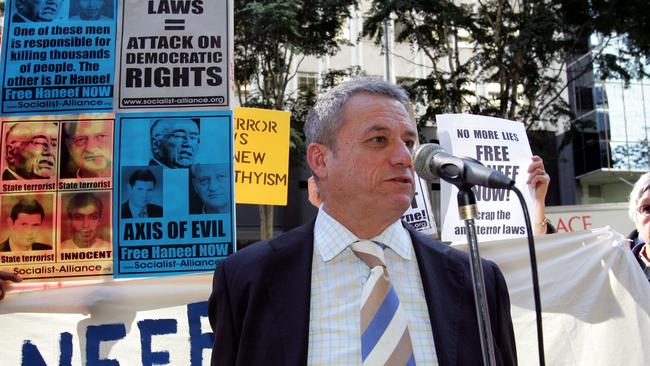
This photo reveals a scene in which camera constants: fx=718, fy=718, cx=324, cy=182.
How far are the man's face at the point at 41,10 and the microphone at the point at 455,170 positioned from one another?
6.50 ft

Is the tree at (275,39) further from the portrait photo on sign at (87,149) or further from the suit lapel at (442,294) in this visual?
the suit lapel at (442,294)

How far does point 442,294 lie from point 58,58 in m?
1.98

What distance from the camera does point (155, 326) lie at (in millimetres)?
2910

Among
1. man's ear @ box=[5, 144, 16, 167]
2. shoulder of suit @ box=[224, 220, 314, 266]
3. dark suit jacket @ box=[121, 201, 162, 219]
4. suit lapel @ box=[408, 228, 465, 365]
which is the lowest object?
suit lapel @ box=[408, 228, 465, 365]

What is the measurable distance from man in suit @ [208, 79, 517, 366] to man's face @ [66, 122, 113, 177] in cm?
104

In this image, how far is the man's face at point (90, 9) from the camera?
3104mm

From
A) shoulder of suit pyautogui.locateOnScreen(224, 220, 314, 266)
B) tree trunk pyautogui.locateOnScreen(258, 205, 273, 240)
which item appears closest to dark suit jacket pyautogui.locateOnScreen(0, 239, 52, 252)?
shoulder of suit pyautogui.locateOnScreen(224, 220, 314, 266)

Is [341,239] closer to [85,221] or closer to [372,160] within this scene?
[372,160]

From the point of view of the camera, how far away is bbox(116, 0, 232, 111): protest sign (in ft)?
9.84

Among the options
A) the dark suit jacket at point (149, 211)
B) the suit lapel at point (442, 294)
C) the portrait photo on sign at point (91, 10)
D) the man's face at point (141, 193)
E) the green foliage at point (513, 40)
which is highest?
the green foliage at point (513, 40)

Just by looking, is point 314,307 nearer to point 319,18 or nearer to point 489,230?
point 489,230

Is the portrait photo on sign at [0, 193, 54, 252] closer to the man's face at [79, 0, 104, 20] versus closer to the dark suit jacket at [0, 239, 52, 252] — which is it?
the dark suit jacket at [0, 239, 52, 252]

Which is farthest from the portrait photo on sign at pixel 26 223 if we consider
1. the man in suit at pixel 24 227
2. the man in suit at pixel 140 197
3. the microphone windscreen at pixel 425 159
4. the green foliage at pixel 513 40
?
the green foliage at pixel 513 40

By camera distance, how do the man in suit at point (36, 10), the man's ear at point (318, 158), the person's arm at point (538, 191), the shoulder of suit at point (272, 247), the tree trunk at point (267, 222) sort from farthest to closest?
the tree trunk at point (267, 222) < the person's arm at point (538, 191) < the man in suit at point (36, 10) < the man's ear at point (318, 158) < the shoulder of suit at point (272, 247)
